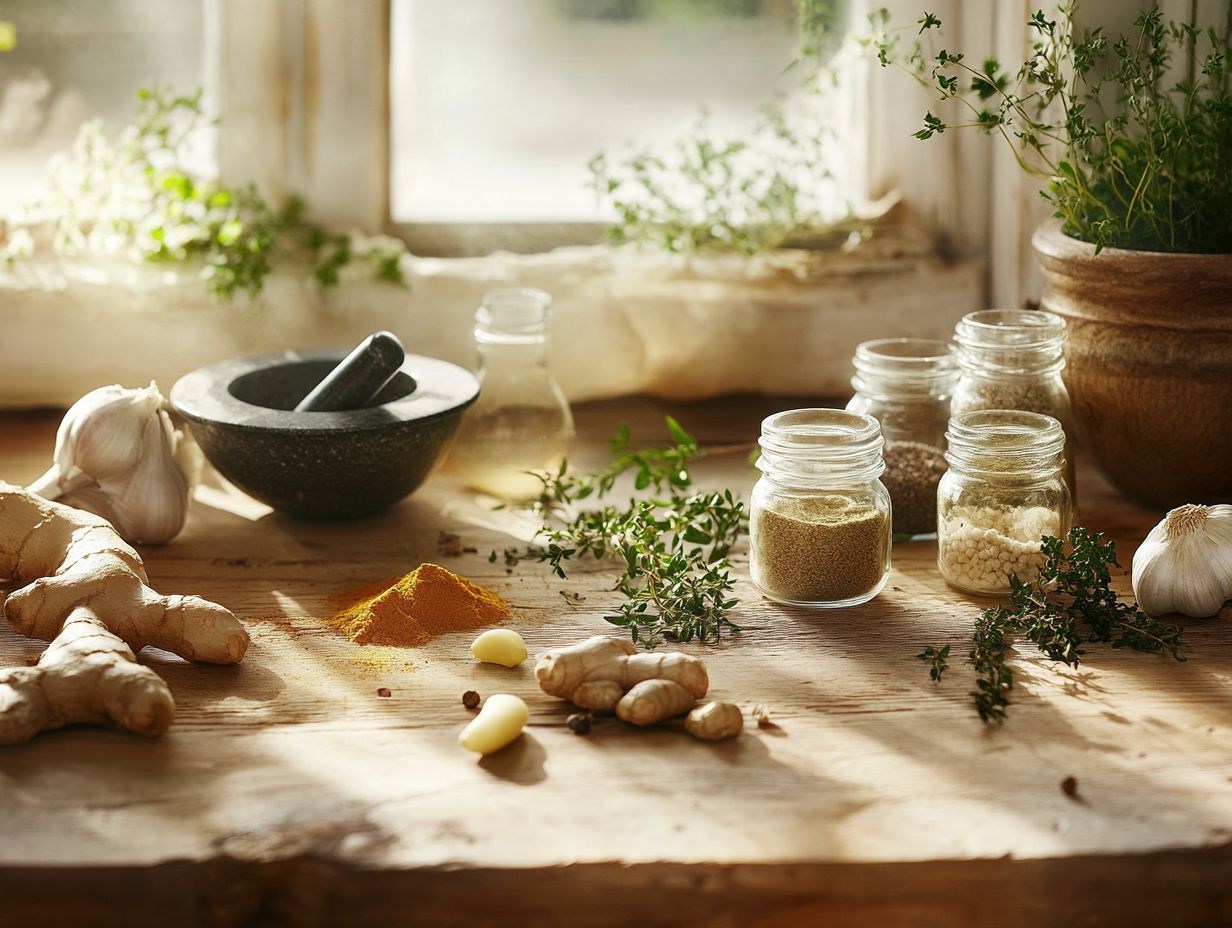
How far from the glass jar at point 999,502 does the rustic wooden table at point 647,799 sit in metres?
0.08

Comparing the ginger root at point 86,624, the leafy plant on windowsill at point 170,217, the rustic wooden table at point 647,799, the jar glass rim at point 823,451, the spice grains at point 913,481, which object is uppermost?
the leafy plant on windowsill at point 170,217

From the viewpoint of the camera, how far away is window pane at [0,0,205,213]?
1.65 metres

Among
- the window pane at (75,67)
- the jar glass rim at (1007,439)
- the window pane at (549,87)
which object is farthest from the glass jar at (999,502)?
the window pane at (75,67)

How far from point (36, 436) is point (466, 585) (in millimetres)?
690

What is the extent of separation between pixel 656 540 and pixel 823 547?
0.18 meters

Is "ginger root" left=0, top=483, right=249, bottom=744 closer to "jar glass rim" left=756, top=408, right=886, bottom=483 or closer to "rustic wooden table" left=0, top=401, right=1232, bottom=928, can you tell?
"rustic wooden table" left=0, top=401, right=1232, bottom=928

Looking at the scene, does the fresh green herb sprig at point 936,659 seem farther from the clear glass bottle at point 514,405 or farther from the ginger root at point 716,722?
the clear glass bottle at point 514,405

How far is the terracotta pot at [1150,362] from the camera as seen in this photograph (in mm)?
1261

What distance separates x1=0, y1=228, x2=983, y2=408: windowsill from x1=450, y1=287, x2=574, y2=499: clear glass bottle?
0.21m

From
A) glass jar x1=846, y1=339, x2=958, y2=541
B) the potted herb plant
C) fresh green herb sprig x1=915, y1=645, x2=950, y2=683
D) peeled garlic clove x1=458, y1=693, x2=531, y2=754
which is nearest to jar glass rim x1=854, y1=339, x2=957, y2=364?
glass jar x1=846, y1=339, x2=958, y2=541

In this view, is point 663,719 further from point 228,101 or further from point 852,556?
point 228,101

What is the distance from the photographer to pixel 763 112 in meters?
1.71

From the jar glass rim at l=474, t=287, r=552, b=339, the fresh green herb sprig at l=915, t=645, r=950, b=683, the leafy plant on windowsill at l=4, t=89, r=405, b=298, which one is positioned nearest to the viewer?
the fresh green herb sprig at l=915, t=645, r=950, b=683

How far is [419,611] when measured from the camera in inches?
45.5
